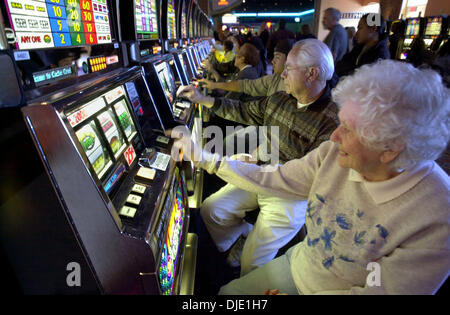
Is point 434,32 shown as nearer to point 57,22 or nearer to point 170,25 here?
point 170,25

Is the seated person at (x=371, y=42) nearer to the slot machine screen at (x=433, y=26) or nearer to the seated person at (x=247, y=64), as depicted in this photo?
the seated person at (x=247, y=64)

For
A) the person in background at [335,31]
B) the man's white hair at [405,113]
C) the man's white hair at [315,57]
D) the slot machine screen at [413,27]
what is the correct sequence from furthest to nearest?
the slot machine screen at [413,27] → the person in background at [335,31] → the man's white hair at [315,57] → the man's white hair at [405,113]

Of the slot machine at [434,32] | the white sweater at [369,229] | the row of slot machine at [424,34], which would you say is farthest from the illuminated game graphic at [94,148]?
the slot machine at [434,32]

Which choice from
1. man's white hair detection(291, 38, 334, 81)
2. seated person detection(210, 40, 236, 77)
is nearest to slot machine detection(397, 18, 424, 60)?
seated person detection(210, 40, 236, 77)

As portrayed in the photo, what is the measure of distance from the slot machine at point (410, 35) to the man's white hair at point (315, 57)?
755 cm

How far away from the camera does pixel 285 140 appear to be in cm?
213

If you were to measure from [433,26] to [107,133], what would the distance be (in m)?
9.26

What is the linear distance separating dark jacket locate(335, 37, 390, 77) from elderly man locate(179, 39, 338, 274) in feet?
7.50

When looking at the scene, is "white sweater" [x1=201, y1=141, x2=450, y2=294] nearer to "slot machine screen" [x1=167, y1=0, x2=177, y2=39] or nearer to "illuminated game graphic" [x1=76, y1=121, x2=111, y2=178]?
"illuminated game graphic" [x1=76, y1=121, x2=111, y2=178]

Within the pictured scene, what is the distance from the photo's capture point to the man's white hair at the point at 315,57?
185 centimetres

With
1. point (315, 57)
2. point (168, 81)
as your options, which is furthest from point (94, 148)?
point (168, 81)
